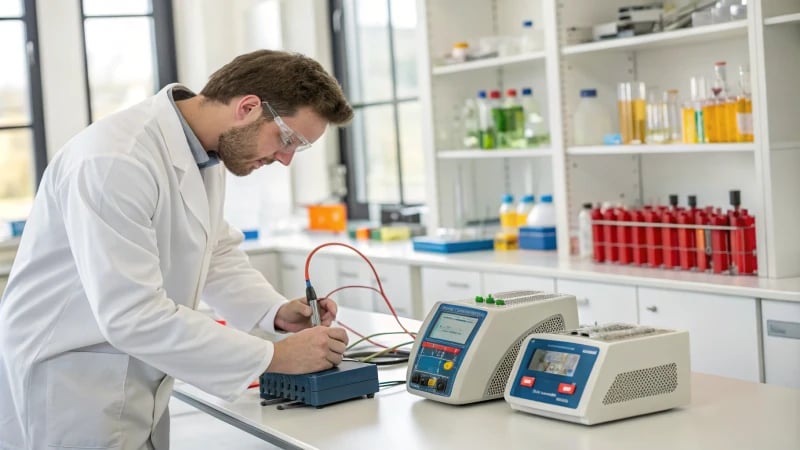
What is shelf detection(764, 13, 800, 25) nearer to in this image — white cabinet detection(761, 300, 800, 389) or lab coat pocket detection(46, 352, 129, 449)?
white cabinet detection(761, 300, 800, 389)

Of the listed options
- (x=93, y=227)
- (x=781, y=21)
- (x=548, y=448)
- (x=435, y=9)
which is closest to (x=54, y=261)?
(x=93, y=227)

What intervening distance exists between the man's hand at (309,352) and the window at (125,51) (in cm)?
406

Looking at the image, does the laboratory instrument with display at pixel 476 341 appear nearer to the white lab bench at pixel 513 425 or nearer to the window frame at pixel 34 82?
the white lab bench at pixel 513 425

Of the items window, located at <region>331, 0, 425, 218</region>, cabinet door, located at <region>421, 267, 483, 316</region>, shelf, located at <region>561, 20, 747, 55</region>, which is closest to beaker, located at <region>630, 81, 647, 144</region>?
shelf, located at <region>561, 20, 747, 55</region>

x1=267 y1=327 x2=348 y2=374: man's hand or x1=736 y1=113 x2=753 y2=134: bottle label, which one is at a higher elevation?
x1=736 y1=113 x2=753 y2=134: bottle label

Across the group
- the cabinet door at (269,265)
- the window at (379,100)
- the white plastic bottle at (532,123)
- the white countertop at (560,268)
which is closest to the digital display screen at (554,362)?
the white countertop at (560,268)

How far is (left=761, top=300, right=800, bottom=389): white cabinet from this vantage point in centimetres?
272

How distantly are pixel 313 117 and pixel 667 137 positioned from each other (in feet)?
6.26

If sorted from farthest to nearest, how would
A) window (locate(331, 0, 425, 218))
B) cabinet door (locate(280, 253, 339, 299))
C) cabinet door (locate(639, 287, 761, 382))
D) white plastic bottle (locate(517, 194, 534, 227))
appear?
1. window (locate(331, 0, 425, 218))
2. cabinet door (locate(280, 253, 339, 299))
3. white plastic bottle (locate(517, 194, 534, 227))
4. cabinet door (locate(639, 287, 761, 382))

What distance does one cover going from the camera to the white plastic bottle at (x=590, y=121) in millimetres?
3758

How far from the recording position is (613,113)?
155 inches

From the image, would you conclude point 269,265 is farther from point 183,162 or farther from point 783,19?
point 183,162

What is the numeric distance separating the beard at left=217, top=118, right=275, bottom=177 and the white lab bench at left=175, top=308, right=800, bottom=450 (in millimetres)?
458

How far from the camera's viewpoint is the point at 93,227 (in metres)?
1.71
